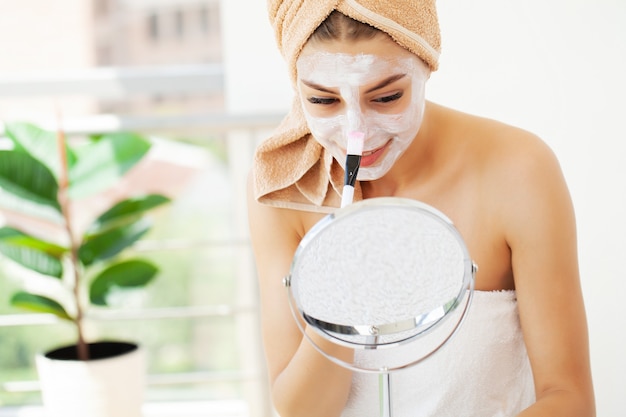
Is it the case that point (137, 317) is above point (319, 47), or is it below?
below

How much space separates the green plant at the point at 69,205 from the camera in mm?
1836

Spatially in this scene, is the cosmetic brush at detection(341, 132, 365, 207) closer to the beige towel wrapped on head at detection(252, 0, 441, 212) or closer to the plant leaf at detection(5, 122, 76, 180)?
the beige towel wrapped on head at detection(252, 0, 441, 212)

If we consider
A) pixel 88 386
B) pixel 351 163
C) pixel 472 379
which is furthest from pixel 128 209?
pixel 351 163

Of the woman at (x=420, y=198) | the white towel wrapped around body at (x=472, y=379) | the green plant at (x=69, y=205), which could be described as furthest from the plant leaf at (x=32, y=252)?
the white towel wrapped around body at (x=472, y=379)

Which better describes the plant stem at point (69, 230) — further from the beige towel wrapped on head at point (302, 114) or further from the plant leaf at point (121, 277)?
the beige towel wrapped on head at point (302, 114)

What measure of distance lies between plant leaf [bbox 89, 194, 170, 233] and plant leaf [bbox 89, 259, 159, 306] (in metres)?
0.12

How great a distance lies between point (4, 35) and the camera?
19.2 feet

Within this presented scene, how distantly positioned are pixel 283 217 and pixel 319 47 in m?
0.33

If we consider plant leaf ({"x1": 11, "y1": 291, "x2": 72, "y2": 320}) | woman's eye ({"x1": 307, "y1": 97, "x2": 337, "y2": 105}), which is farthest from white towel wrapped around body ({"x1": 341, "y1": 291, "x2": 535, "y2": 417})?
plant leaf ({"x1": 11, "y1": 291, "x2": 72, "y2": 320})

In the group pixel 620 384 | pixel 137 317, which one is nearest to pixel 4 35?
pixel 137 317

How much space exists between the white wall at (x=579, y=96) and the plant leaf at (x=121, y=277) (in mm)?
1034

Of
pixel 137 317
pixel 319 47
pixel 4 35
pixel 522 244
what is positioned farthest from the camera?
pixel 4 35

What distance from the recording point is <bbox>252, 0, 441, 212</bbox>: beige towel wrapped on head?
88cm

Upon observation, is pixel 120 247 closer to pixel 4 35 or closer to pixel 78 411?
pixel 78 411
